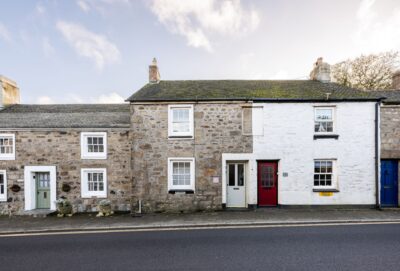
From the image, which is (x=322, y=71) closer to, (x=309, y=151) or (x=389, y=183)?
(x=309, y=151)

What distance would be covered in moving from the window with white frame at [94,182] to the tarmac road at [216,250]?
13.3 ft

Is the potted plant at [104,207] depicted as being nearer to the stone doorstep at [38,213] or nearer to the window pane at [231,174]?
the stone doorstep at [38,213]

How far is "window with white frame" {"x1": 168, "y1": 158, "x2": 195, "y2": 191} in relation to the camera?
12023 millimetres

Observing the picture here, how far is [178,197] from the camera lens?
39.0 ft

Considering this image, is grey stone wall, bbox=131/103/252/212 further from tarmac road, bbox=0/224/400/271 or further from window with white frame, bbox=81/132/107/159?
tarmac road, bbox=0/224/400/271

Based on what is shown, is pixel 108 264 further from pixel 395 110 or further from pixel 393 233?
pixel 395 110

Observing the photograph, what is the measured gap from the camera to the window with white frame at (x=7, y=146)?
12.2 m

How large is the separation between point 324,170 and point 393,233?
14.8 feet

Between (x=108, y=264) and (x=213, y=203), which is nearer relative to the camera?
(x=108, y=264)

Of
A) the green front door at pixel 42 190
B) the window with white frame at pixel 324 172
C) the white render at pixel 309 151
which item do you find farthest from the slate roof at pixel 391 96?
the green front door at pixel 42 190

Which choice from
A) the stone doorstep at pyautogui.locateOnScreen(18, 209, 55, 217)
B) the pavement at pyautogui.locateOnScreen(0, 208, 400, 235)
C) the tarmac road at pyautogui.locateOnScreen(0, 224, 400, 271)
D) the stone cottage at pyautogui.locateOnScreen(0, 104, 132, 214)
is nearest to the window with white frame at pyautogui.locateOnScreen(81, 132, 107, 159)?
the stone cottage at pyautogui.locateOnScreen(0, 104, 132, 214)

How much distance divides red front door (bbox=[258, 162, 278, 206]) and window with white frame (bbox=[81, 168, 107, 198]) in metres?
9.35

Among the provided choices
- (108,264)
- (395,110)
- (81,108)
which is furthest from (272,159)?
(81,108)

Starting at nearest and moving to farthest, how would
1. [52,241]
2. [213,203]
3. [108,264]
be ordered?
[108,264], [52,241], [213,203]
